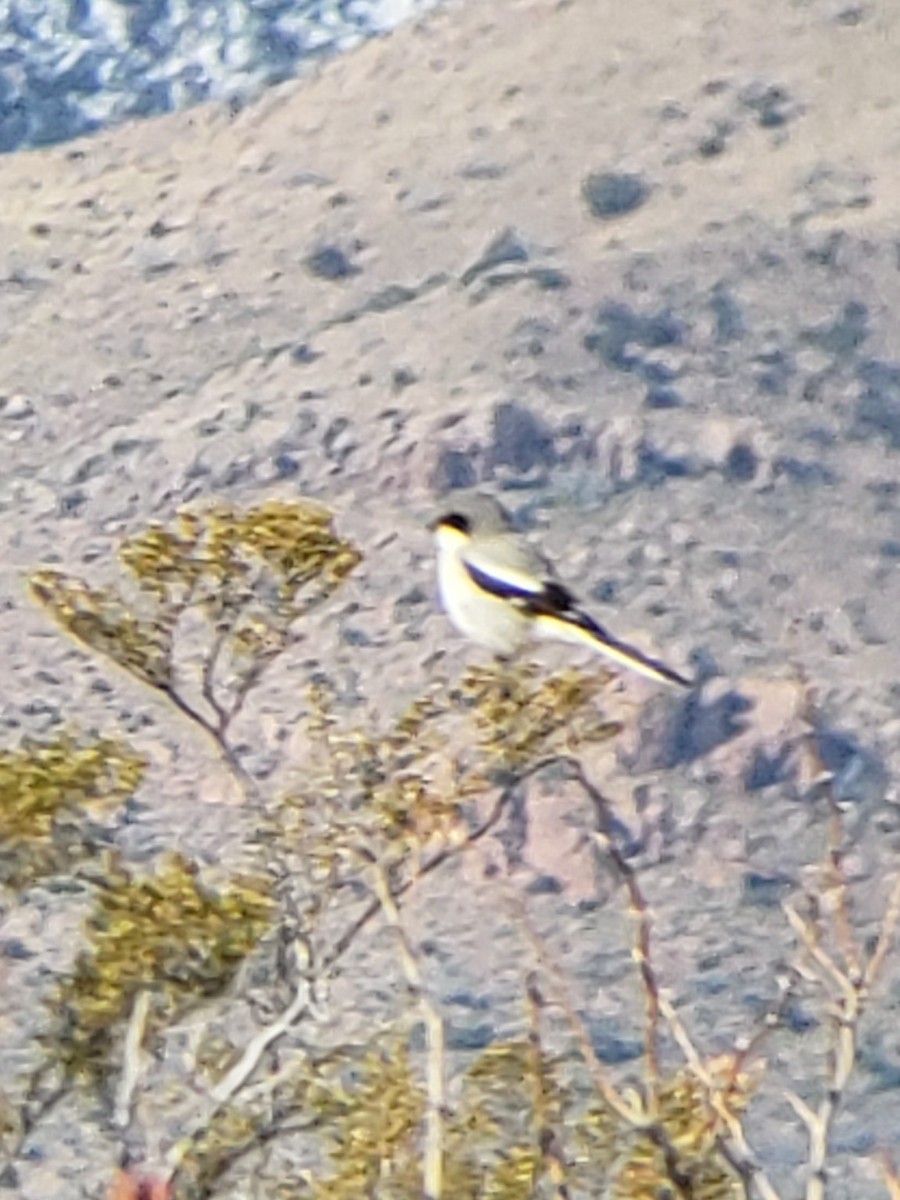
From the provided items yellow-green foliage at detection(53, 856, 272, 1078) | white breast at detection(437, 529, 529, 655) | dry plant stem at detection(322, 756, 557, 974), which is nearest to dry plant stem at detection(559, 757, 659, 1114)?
dry plant stem at detection(322, 756, 557, 974)

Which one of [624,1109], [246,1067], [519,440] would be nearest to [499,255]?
[519,440]

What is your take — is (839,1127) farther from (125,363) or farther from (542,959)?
(542,959)

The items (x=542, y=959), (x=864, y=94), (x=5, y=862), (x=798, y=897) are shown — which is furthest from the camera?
(x=864, y=94)

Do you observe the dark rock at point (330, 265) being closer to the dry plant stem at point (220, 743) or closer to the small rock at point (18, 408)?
the small rock at point (18, 408)

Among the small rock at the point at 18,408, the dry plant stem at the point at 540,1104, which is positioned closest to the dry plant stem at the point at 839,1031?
the dry plant stem at the point at 540,1104

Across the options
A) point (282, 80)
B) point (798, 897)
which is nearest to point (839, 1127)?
point (798, 897)

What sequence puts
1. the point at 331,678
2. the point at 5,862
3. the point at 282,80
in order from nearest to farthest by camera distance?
the point at 5,862, the point at 331,678, the point at 282,80
